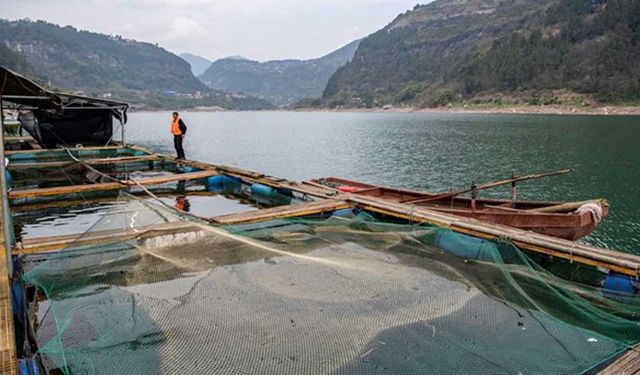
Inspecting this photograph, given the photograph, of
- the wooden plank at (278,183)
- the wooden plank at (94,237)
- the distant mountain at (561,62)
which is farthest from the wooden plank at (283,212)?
the distant mountain at (561,62)

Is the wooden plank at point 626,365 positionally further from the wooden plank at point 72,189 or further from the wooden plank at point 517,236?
the wooden plank at point 72,189

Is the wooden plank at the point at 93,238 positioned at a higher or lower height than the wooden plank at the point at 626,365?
higher

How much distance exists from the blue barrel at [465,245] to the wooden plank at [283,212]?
3.12m

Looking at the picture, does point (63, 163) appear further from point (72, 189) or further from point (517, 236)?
point (517, 236)

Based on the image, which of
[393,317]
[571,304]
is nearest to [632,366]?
[571,304]

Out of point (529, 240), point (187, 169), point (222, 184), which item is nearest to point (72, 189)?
point (222, 184)

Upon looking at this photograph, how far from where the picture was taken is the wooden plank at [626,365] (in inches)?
177

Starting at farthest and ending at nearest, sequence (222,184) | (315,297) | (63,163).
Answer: (63,163) < (222,184) < (315,297)

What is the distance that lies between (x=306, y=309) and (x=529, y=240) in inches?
181

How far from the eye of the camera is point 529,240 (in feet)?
26.2

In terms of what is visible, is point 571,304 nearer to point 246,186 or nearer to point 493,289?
point 493,289

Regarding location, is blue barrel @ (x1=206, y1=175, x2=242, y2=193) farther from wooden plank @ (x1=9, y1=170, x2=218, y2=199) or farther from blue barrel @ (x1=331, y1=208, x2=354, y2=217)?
blue barrel @ (x1=331, y1=208, x2=354, y2=217)

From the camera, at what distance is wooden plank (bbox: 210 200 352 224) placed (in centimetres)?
952

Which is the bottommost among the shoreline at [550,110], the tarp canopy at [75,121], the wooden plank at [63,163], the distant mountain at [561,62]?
the wooden plank at [63,163]
